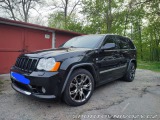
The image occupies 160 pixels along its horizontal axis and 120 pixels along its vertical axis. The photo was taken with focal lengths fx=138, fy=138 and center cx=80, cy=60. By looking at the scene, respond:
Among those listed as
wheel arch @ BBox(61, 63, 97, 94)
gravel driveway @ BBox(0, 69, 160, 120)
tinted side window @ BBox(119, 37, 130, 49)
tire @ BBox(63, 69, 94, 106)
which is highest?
tinted side window @ BBox(119, 37, 130, 49)

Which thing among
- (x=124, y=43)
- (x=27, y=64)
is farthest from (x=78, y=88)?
(x=124, y=43)

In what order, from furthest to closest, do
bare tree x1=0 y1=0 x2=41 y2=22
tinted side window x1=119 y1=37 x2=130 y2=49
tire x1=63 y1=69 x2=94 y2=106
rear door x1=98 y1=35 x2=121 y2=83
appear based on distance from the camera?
bare tree x1=0 y1=0 x2=41 y2=22, tinted side window x1=119 y1=37 x2=130 y2=49, rear door x1=98 y1=35 x2=121 y2=83, tire x1=63 y1=69 x2=94 y2=106

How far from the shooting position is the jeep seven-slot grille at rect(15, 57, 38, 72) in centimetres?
274

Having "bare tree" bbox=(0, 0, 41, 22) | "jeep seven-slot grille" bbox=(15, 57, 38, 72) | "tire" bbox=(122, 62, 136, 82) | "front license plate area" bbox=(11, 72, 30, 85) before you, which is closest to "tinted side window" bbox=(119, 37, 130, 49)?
"tire" bbox=(122, 62, 136, 82)

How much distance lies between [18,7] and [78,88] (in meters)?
18.9

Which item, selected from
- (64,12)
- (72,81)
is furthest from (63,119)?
(64,12)

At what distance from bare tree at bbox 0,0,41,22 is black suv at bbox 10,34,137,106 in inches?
660

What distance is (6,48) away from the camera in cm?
A: 614

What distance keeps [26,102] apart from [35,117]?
75 cm

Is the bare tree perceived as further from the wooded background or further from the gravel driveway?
the gravel driveway

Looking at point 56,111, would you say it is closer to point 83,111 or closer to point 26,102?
point 83,111

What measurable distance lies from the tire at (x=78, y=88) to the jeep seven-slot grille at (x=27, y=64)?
0.77 m

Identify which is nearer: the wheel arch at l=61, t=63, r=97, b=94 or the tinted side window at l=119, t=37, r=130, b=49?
the wheel arch at l=61, t=63, r=97, b=94

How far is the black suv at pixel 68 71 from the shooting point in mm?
2605
